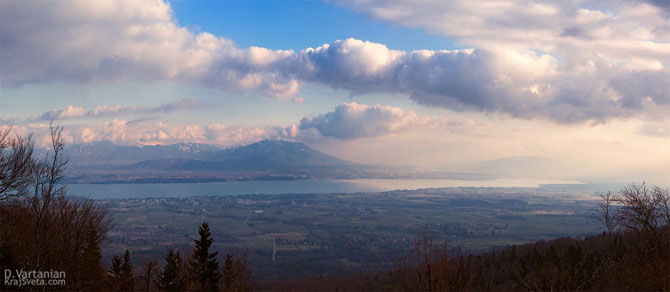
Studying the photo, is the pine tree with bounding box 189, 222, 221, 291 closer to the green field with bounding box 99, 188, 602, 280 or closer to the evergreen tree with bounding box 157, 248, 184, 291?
the evergreen tree with bounding box 157, 248, 184, 291

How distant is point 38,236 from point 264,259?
284 feet

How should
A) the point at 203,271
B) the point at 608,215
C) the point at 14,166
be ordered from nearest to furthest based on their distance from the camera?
the point at 14,166, the point at 608,215, the point at 203,271

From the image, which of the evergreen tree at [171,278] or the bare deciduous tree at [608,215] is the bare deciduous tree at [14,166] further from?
the bare deciduous tree at [608,215]

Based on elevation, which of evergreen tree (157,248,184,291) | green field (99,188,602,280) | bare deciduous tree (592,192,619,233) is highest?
bare deciduous tree (592,192,619,233)

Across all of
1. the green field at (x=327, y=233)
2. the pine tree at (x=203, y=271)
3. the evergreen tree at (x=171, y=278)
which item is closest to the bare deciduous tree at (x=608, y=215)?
the pine tree at (x=203, y=271)

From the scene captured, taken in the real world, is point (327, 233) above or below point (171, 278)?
below

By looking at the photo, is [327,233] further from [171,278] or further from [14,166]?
[14,166]

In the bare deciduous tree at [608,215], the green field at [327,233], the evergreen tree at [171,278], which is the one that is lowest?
the green field at [327,233]

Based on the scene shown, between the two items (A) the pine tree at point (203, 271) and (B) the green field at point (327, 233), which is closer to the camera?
(A) the pine tree at point (203, 271)

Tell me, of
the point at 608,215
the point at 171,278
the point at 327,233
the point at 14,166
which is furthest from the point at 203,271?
the point at 327,233

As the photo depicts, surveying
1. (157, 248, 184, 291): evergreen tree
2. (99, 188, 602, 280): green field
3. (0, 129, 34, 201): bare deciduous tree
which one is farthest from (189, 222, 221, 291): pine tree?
(99, 188, 602, 280): green field

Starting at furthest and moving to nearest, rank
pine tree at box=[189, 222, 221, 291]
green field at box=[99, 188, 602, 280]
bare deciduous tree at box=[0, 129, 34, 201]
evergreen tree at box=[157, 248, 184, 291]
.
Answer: green field at box=[99, 188, 602, 280] → evergreen tree at box=[157, 248, 184, 291] → pine tree at box=[189, 222, 221, 291] → bare deciduous tree at box=[0, 129, 34, 201]

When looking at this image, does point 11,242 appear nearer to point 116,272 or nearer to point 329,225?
point 116,272

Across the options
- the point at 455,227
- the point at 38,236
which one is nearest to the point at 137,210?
the point at 455,227
